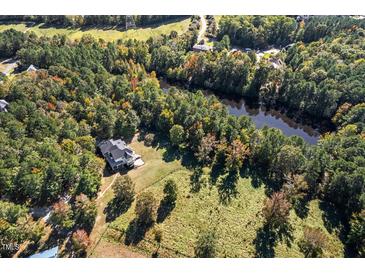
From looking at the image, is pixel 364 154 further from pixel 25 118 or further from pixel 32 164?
pixel 25 118

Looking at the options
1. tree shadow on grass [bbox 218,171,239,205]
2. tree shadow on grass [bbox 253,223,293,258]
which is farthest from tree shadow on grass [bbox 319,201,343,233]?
tree shadow on grass [bbox 218,171,239,205]

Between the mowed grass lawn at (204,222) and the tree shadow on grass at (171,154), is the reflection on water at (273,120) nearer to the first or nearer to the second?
the mowed grass lawn at (204,222)

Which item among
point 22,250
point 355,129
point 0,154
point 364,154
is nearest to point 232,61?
point 355,129

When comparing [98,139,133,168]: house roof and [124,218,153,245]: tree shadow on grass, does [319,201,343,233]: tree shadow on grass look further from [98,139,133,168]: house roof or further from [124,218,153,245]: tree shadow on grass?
[98,139,133,168]: house roof

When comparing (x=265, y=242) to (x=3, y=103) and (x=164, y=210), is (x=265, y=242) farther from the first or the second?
(x=3, y=103)

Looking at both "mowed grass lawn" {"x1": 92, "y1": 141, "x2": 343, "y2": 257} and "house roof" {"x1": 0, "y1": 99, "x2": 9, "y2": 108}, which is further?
"house roof" {"x1": 0, "y1": 99, "x2": 9, "y2": 108}

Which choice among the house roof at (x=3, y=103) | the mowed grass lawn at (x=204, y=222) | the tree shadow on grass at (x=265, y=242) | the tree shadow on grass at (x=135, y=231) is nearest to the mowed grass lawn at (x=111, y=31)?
the house roof at (x=3, y=103)
